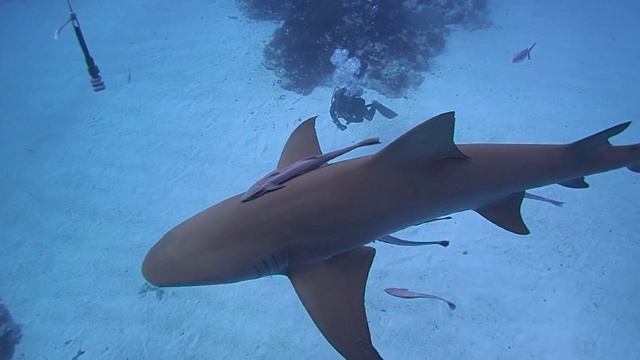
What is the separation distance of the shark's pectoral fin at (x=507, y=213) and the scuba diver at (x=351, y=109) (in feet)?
19.3

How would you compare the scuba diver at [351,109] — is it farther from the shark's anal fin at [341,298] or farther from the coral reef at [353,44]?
the shark's anal fin at [341,298]

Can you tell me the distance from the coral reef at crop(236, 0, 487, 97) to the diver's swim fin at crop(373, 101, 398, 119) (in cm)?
93

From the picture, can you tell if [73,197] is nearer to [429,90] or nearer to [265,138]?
[265,138]

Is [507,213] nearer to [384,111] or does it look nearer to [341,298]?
[341,298]

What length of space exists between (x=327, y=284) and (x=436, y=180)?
1.11 meters

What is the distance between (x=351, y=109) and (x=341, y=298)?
6862 millimetres

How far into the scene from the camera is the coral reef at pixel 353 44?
34.7ft

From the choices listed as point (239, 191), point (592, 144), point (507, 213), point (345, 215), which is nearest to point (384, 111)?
point (239, 191)

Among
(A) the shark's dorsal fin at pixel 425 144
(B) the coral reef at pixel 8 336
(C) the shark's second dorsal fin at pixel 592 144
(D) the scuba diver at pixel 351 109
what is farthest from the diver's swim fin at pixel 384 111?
(B) the coral reef at pixel 8 336

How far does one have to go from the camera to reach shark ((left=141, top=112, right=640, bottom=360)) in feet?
8.61

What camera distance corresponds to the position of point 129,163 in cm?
924

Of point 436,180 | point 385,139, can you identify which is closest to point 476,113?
point 385,139

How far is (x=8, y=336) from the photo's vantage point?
23.1 ft

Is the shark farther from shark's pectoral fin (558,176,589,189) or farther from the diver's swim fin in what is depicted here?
the diver's swim fin
